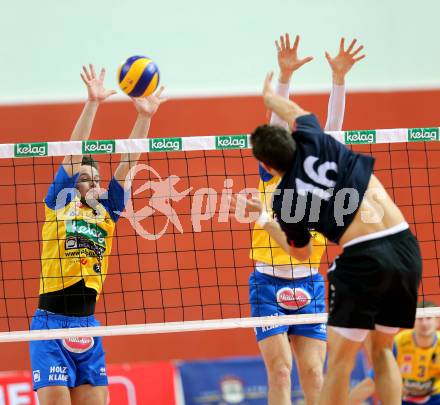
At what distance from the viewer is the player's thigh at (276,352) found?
6578 millimetres

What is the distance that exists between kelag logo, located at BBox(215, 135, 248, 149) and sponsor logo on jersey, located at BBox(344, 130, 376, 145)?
88cm

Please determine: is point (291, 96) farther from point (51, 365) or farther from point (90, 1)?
point (51, 365)

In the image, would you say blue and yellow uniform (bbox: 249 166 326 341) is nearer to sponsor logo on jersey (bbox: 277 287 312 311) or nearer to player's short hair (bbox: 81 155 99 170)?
sponsor logo on jersey (bbox: 277 287 312 311)

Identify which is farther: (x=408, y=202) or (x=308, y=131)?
(x=408, y=202)

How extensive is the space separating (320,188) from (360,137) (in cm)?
221

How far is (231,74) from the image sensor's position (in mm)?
11719

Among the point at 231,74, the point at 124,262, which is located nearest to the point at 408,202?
the point at 231,74

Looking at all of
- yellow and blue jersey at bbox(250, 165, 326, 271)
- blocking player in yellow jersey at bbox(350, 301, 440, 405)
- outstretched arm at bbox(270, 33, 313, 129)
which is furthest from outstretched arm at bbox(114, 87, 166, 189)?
blocking player in yellow jersey at bbox(350, 301, 440, 405)

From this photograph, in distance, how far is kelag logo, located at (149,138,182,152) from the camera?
6887 mm

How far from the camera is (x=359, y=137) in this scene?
7031 millimetres

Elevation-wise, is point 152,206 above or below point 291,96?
below

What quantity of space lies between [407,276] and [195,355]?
6.34 m

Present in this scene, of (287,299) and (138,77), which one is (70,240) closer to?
(138,77)

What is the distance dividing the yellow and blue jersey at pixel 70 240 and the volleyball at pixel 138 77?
2.93 feet
